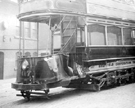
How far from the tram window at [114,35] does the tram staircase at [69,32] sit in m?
1.81

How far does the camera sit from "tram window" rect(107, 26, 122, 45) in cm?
852

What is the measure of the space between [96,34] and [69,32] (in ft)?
4.00

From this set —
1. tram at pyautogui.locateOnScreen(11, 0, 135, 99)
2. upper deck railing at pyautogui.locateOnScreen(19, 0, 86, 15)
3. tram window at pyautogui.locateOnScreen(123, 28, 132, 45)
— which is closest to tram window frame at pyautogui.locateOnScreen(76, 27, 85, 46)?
tram at pyautogui.locateOnScreen(11, 0, 135, 99)

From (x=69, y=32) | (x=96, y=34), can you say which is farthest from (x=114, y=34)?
(x=69, y=32)

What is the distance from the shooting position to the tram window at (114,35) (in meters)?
8.52

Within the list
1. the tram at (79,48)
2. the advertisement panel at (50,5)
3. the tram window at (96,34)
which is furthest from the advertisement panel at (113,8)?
the advertisement panel at (50,5)

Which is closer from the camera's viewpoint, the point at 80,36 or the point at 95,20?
the point at 80,36

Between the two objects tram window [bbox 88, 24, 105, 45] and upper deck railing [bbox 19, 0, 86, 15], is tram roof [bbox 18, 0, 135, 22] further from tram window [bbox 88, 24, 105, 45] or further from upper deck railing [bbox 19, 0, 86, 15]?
tram window [bbox 88, 24, 105, 45]

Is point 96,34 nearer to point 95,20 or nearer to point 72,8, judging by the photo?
point 95,20

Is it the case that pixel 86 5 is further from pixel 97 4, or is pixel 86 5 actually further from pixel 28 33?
pixel 28 33

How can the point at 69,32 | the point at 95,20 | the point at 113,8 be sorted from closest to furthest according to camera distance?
the point at 69,32 → the point at 95,20 → the point at 113,8

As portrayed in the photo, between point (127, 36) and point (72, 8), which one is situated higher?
point (72, 8)

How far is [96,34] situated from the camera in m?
8.02

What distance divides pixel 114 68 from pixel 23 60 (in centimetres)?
413
